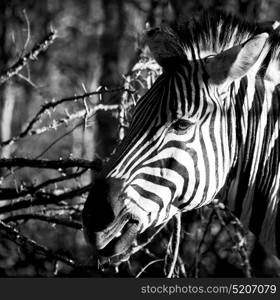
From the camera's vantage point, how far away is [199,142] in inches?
142

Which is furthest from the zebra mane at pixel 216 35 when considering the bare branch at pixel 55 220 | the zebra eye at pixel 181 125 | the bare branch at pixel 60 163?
the bare branch at pixel 55 220

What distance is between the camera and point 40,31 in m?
22.2

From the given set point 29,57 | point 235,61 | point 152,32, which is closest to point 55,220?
point 29,57

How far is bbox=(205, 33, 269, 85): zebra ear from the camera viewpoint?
3523 mm

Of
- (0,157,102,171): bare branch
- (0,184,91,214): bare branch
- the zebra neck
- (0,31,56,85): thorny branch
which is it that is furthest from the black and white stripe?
(0,184,91,214): bare branch

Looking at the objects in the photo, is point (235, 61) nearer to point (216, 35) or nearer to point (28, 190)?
point (216, 35)

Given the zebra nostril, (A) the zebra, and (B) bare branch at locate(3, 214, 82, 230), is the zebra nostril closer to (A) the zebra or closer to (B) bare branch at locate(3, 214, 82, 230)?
(A) the zebra

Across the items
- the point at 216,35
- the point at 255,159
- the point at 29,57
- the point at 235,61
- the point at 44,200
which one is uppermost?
the point at 29,57

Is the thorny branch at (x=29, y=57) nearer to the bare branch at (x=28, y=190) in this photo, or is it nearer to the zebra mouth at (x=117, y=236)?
the bare branch at (x=28, y=190)

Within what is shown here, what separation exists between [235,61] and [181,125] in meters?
0.39

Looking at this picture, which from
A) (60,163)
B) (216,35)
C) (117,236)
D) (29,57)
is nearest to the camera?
(117,236)

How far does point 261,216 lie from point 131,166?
0.74 metres
